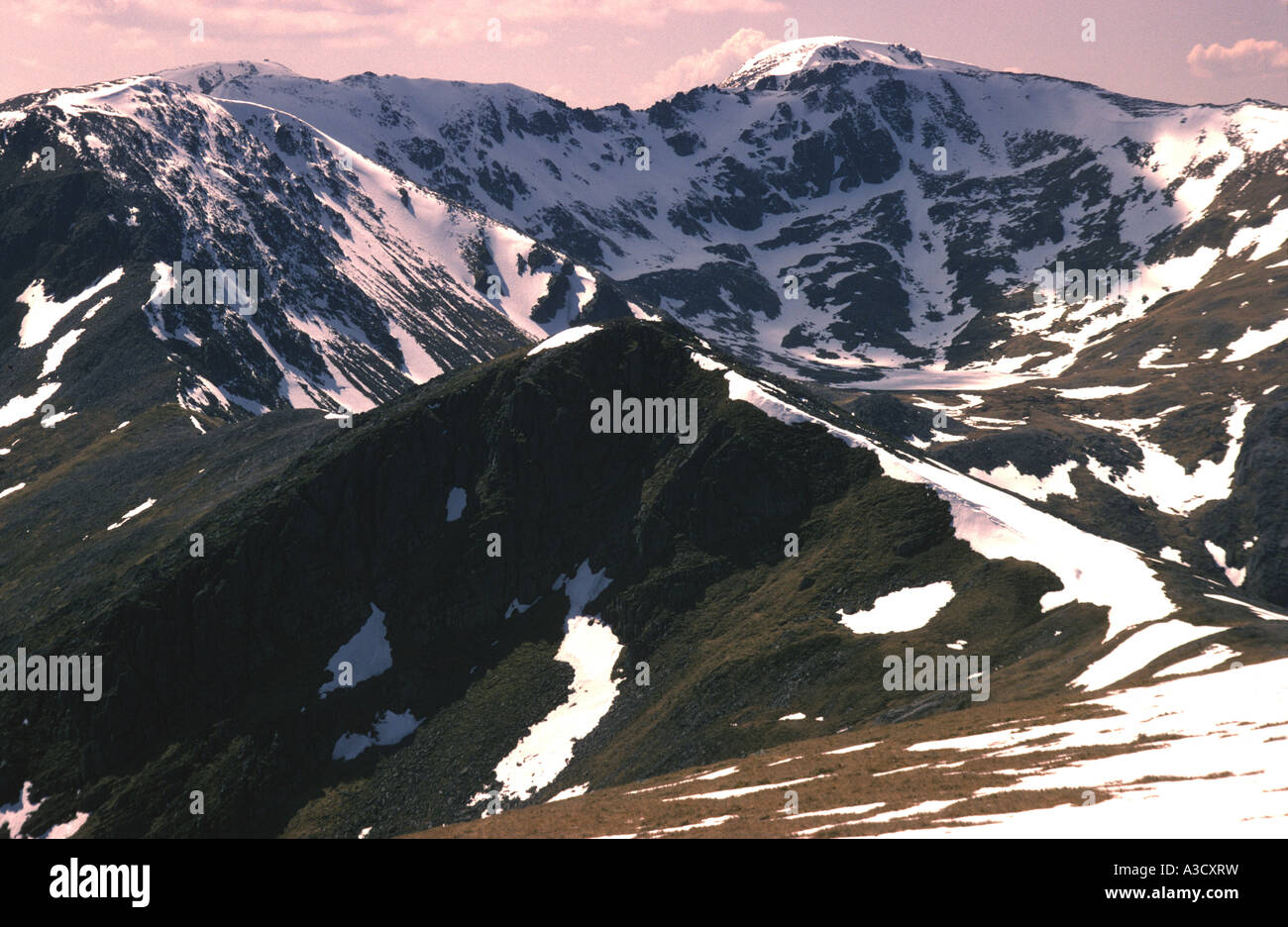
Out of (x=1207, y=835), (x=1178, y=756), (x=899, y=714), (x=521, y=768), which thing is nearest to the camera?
(x=1207, y=835)

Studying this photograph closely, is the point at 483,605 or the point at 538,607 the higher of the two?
the point at 483,605

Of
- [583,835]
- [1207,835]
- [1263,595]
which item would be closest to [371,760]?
[583,835]

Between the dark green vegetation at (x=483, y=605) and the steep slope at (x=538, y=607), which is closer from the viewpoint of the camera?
the steep slope at (x=538, y=607)

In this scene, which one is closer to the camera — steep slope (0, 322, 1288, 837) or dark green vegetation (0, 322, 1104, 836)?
steep slope (0, 322, 1288, 837)

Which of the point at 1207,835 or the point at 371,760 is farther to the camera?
the point at 371,760

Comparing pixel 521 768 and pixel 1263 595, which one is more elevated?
pixel 1263 595
